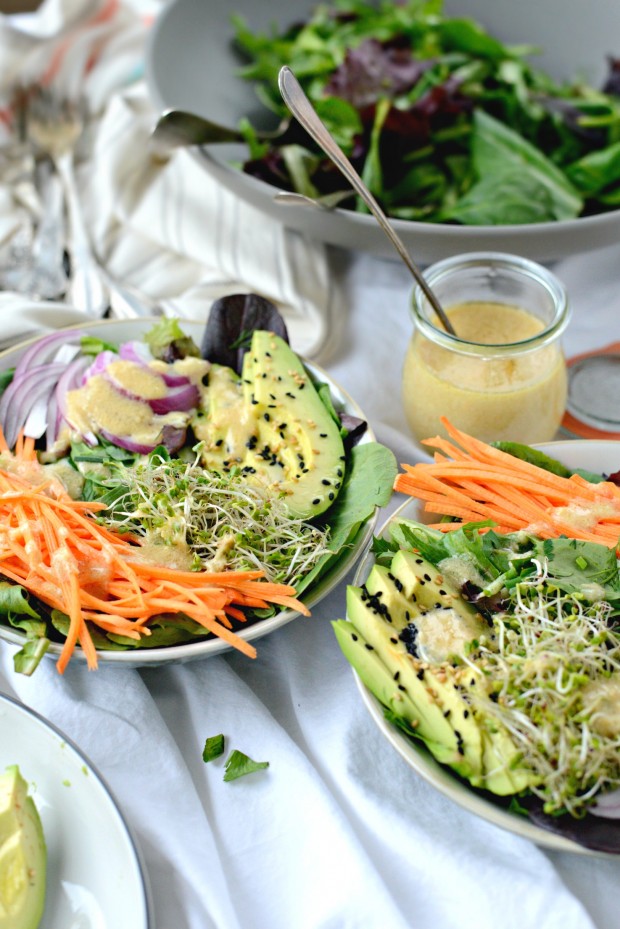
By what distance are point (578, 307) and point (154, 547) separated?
1.35 m

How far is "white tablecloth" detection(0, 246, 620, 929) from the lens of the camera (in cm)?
127

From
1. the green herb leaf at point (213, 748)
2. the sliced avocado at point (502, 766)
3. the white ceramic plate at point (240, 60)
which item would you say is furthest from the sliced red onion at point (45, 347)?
the sliced avocado at point (502, 766)

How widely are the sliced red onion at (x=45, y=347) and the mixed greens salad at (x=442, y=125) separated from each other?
2.21ft

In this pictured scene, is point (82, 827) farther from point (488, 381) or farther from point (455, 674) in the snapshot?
point (488, 381)

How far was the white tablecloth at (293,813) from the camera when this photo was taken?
4.17 ft

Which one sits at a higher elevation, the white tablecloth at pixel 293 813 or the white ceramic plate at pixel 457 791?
the white ceramic plate at pixel 457 791

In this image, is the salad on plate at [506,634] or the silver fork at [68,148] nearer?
the salad on plate at [506,634]

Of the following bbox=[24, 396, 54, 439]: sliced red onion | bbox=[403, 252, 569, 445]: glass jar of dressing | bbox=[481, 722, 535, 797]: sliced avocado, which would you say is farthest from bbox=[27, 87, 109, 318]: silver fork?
bbox=[481, 722, 535, 797]: sliced avocado

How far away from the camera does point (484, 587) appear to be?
4.62 feet

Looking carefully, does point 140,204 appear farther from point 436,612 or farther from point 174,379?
point 436,612

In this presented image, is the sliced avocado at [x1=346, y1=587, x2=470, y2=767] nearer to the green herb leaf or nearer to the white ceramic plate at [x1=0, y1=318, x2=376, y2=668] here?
the white ceramic plate at [x1=0, y1=318, x2=376, y2=668]

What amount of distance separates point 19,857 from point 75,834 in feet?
0.36

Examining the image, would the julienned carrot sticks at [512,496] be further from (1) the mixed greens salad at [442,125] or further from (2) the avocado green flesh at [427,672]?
(1) the mixed greens salad at [442,125]

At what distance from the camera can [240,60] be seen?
270cm
